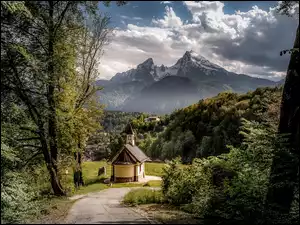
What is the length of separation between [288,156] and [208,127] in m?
47.3

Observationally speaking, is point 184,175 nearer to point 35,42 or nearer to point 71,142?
point 71,142

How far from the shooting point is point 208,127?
55875 mm

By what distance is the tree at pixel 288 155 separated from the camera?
8934 mm

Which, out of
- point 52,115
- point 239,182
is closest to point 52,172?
point 52,115

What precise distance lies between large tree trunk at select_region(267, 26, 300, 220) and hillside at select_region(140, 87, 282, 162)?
1242 inches

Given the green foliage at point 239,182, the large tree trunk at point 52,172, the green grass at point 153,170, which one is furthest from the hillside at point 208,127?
the large tree trunk at point 52,172

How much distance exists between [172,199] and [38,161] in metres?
6.89

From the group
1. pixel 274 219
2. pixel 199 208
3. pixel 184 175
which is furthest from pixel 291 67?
pixel 184 175

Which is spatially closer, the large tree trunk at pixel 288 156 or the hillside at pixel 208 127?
the large tree trunk at pixel 288 156

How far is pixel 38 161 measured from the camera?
46.1 feet

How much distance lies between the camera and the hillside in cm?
4675

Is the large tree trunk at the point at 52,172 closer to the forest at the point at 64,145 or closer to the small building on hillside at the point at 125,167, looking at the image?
the forest at the point at 64,145

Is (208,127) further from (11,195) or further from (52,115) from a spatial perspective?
(11,195)

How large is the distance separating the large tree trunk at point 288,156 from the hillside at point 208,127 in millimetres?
31557
